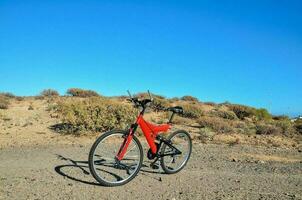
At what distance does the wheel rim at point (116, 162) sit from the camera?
7.92m

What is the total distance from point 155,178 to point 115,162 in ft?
3.20

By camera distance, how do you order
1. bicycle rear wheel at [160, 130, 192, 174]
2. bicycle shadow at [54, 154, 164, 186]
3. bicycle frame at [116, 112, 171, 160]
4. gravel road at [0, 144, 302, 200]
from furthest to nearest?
1. bicycle rear wheel at [160, 130, 192, 174]
2. bicycle shadow at [54, 154, 164, 186]
3. bicycle frame at [116, 112, 171, 160]
4. gravel road at [0, 144, 302, 200]

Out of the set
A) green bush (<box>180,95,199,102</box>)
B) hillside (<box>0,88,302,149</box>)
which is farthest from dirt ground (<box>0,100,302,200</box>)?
green bush (<box>180,95,199,102</box>)

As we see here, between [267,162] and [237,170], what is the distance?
1863 millimetres

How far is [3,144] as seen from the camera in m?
13.5

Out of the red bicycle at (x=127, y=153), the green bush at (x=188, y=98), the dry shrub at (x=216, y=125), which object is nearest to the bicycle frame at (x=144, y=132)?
the red bicycle at (x=127, y=153)

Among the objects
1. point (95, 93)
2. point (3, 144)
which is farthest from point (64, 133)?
point (95, 93)

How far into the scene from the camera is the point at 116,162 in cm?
805

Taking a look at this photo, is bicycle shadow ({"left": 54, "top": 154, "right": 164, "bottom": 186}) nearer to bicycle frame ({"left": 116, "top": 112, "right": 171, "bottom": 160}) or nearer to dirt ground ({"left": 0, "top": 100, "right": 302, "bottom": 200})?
dirt ground ({"left": 0, "top": 100, "right": 302, "bottom": 200})

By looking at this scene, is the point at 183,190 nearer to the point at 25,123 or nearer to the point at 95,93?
the point at 25,123

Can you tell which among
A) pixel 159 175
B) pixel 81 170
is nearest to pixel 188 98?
pixel 159 175

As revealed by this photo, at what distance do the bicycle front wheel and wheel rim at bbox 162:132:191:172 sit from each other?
37.0 inches

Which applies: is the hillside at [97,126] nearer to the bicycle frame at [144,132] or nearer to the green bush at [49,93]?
the bicycle frame at [144,132]

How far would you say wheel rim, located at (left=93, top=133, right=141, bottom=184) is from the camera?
26.0 feet
